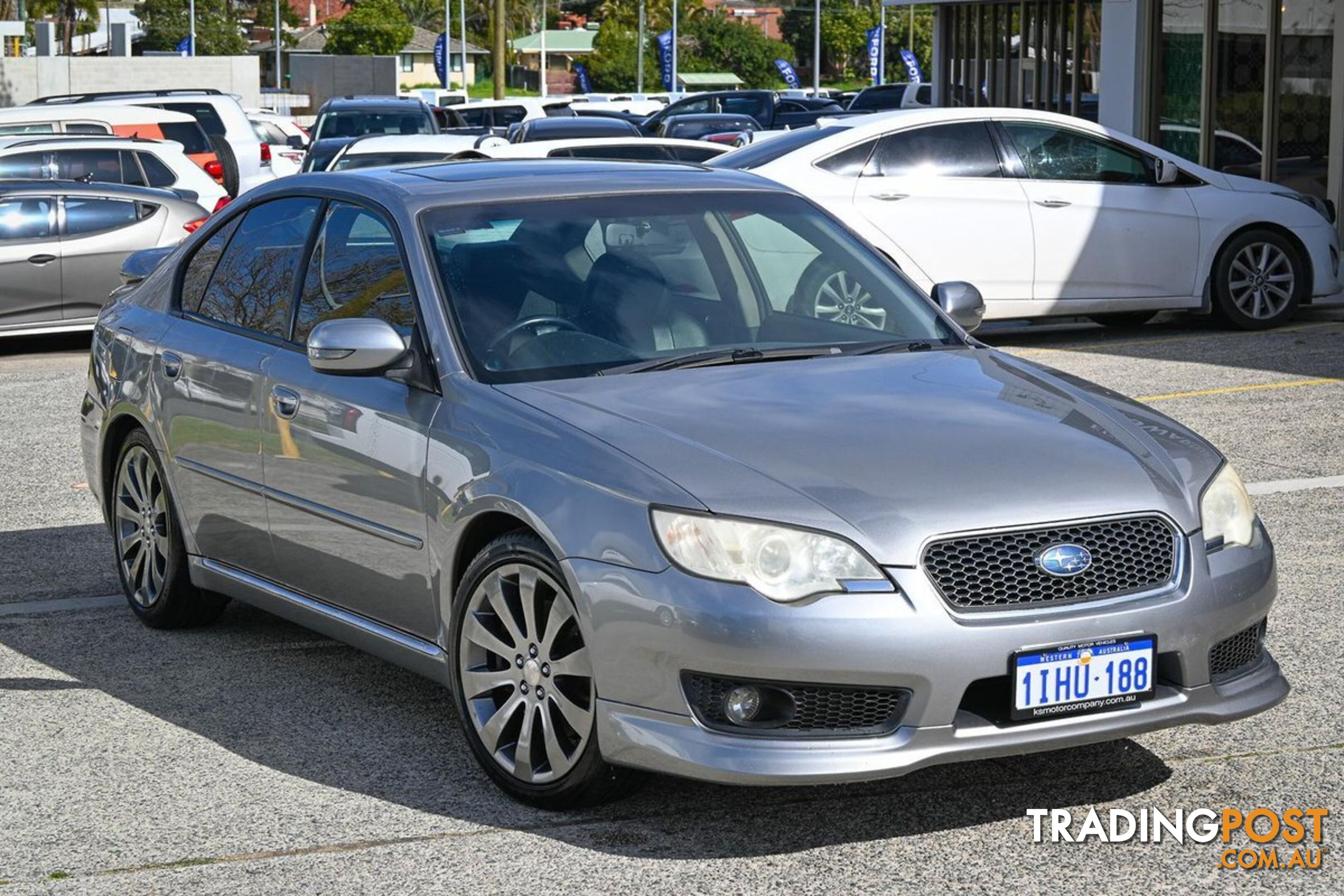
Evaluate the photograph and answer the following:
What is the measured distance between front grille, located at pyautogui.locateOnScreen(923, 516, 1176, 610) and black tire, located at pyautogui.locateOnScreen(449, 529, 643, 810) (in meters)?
0.87

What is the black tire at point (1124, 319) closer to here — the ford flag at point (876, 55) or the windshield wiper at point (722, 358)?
the windshield wiper at point (722, 358)

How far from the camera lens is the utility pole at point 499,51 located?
5662 centimetres

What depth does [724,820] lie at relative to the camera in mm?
4754

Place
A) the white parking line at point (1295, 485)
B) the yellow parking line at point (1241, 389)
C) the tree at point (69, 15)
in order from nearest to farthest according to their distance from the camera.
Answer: the white parking line at point (1295, 485)
the yellow parking line at point (1241, 389)
the tree at point (69, 15)

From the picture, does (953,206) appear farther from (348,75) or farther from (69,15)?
(69,15)

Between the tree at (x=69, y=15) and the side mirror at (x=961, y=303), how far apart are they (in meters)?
83.4

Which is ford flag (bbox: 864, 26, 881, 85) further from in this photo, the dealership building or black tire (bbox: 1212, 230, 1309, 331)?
black tire (bbox: 1212, 230, 1309, 331)

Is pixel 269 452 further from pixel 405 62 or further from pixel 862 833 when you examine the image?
pixel 405 62

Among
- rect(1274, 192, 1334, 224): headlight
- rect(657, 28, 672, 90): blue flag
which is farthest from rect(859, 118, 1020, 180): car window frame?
rect(657, 28, 672, 90): blue flag

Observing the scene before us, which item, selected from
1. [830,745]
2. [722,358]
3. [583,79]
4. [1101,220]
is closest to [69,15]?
[583,79]

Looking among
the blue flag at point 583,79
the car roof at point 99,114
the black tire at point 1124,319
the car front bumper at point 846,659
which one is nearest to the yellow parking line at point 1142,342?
the black tire at point 1124,319

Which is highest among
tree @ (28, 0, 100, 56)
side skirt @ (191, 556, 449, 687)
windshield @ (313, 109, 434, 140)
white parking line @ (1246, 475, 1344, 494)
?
tree @ (28, 0, 100, 56)

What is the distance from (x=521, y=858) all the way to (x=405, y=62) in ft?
457

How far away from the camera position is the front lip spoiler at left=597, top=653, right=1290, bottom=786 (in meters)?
4.38
